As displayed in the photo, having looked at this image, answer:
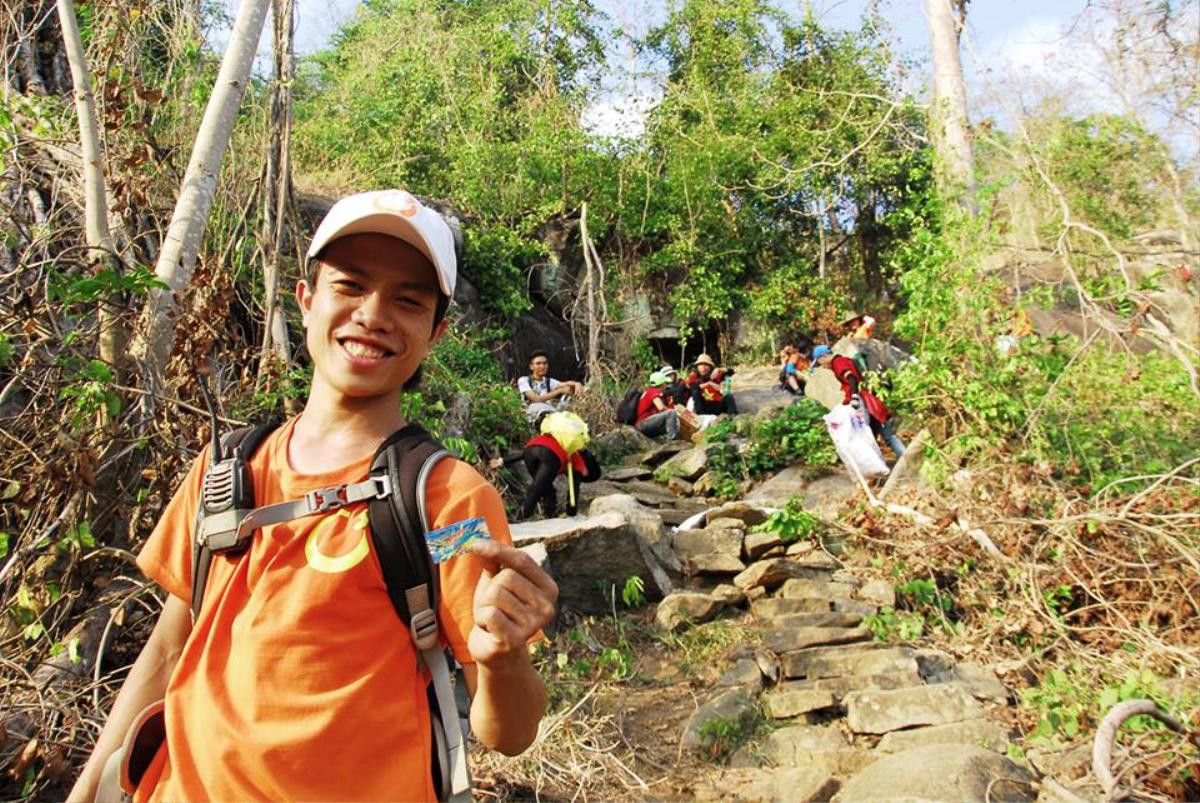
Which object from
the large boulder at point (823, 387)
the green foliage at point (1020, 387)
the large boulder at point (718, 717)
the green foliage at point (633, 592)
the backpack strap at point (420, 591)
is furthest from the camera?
the large boulder at point (823, 387)

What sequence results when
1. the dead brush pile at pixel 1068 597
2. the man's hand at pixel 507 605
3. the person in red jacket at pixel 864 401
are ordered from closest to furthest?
the man's hand at pixel 507 605, the dead brush pile at pixel 1068 597, the person in red jacket at pixel 864 401

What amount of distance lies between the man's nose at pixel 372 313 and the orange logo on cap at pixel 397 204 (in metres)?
0.15

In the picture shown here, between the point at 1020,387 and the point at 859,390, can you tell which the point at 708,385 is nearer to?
the point at 859,390

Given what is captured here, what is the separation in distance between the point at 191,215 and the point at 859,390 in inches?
273

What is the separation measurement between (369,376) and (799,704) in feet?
13.6

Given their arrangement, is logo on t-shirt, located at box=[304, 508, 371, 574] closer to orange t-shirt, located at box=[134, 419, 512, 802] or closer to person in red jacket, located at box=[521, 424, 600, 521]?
orange t-shirt, located at box=[134, 419, 512, 802]

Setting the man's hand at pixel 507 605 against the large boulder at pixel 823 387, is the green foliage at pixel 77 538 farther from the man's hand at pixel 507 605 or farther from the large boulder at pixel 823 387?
the large boulder at pixel 823 387

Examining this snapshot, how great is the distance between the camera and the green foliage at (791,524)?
750 centimetres

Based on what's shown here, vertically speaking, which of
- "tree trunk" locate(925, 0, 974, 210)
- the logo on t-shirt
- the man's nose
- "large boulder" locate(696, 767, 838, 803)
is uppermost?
"tree trunk" locate(925, 0, 974, 210)

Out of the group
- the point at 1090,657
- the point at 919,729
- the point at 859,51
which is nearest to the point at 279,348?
the point at 919,729

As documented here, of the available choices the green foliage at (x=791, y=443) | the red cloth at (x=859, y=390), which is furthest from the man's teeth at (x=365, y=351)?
the green foliage at (x=791, y=443)

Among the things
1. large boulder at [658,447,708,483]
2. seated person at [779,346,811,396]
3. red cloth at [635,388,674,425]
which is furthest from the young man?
seated person at [779,346,811,396]

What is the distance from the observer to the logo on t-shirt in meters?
1.41

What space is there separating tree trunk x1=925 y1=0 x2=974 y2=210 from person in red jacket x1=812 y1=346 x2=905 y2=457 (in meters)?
1.91
